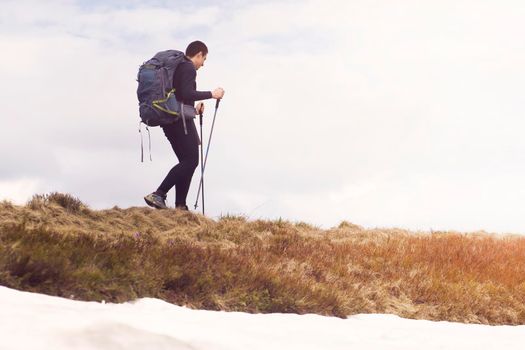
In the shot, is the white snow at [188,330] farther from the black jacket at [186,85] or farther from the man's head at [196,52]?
the man's head at [196,52]

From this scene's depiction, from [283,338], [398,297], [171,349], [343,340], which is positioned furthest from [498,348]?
[171,349]

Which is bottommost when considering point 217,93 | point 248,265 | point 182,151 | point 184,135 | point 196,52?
point 248,265

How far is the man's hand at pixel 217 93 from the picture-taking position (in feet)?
38.3

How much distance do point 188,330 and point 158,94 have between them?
7525 millimetres

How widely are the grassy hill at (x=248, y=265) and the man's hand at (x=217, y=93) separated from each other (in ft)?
6.98

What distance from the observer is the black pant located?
11.5m

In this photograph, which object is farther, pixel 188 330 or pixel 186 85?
pixel 186 85

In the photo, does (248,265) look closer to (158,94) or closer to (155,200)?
(158,94)

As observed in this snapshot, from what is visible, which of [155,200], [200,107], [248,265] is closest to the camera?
[248,265]

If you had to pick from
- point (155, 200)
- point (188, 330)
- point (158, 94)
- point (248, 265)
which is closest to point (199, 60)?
point (158, 94)

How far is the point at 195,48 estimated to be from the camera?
12.0 m

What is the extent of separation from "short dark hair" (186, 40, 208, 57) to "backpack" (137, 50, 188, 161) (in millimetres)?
554

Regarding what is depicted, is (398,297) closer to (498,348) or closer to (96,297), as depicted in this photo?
(498,348)

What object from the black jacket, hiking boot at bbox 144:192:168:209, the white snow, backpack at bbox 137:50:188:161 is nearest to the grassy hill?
hiking boot at bbox 144:192:168:209
